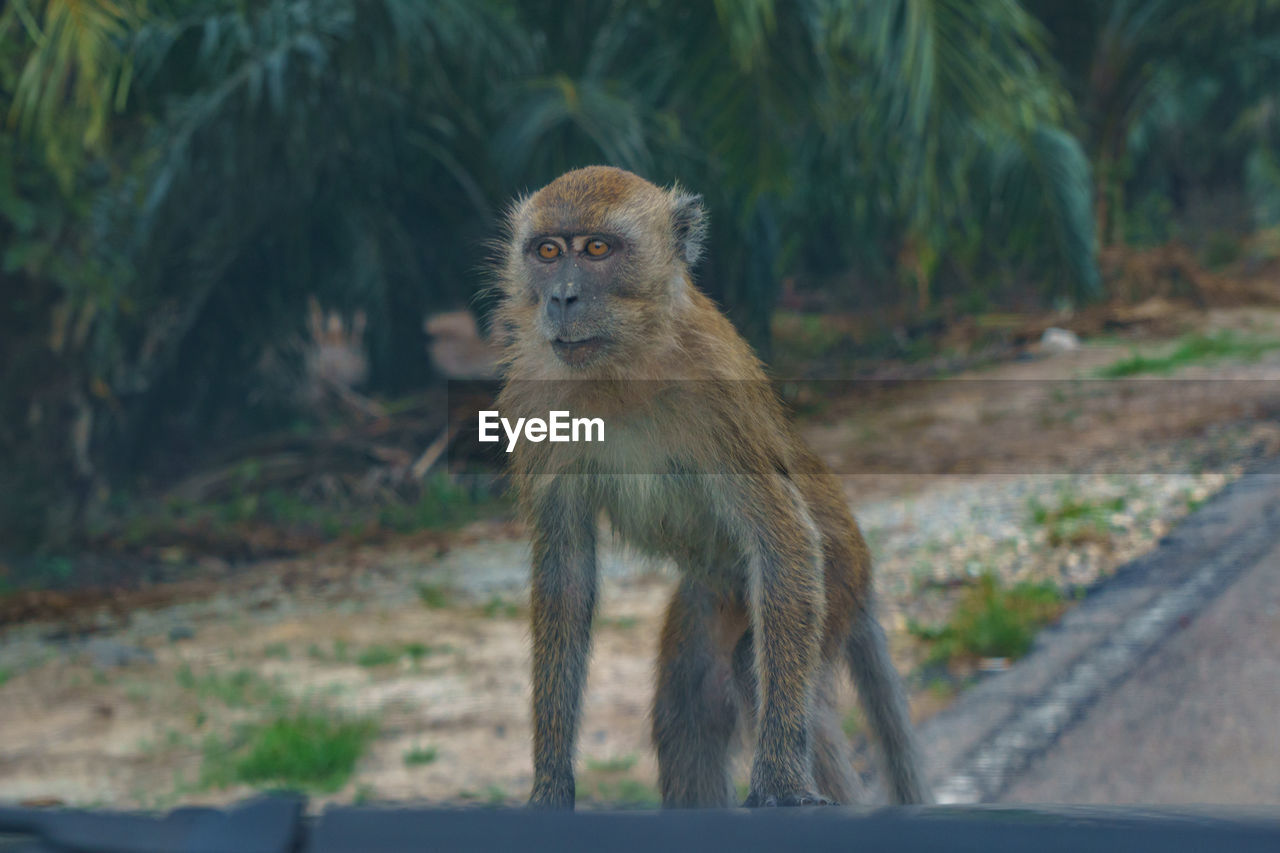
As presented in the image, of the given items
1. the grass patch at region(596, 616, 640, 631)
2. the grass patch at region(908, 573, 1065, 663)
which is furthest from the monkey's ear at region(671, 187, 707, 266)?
the grass patch at region(596, 616, 640, 631)

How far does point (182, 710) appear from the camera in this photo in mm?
4879

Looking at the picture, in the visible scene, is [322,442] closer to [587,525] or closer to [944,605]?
[944,605]

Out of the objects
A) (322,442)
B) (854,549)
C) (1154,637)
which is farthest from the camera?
(322,442)

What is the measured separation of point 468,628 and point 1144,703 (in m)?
3.07

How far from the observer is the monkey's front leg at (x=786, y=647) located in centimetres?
142

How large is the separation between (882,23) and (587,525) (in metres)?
0.89

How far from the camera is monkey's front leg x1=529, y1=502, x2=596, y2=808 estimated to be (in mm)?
1535

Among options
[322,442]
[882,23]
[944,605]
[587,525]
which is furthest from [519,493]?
[322,442]

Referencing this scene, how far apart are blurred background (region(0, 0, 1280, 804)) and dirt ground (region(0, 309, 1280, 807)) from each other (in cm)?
3

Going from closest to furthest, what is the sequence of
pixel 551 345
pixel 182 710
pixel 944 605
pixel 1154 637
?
1. pixel 551 345
2. pixel 1154 637
3. pixel 182 710
4. pixel 944 605

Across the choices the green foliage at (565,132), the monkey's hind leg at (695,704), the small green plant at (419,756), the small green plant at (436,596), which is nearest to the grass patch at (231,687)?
the small green plant at (419,756)

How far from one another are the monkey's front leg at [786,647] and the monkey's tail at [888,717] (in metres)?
0.35

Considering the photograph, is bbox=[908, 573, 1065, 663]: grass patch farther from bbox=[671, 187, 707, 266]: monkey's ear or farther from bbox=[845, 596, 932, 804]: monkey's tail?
bbox=[671, 187, 707, 266]: monkey's ear

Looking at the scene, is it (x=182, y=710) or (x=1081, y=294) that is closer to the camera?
(x=1081, y=294)
